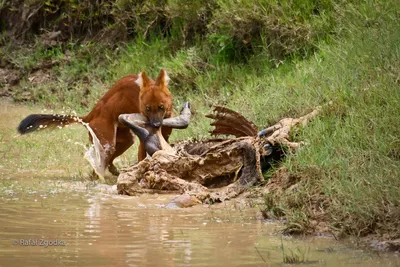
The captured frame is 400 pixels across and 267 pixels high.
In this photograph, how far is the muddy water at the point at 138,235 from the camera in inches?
193

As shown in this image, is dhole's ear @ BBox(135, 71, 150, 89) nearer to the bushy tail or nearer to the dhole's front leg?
the dhole's front leg

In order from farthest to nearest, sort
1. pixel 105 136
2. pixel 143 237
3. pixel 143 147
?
pixel 105 136 < pixel 143 147 < pixel 143 237

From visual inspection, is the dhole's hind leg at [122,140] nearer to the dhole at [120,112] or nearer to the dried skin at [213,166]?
the dhole at [120,112]

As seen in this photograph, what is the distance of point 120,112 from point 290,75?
189 cm

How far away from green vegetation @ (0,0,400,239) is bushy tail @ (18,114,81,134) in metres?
1.20

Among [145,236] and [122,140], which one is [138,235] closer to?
[145,236]

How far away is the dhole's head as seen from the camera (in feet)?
26.6

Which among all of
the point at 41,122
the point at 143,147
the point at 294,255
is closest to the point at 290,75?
the point at 143,147

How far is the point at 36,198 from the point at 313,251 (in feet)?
9.22

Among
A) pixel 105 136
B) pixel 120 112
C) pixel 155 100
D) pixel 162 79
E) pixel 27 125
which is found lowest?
pixel 105 136

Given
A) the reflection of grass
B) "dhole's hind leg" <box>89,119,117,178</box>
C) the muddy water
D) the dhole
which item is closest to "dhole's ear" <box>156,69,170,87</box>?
the dhole

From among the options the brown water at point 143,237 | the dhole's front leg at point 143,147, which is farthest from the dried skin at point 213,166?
the dhole's front leg at point 143,147

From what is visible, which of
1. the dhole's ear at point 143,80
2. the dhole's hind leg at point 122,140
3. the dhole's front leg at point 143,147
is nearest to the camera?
the dhole's front leg at point 143,147

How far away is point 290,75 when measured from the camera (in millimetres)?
9227
